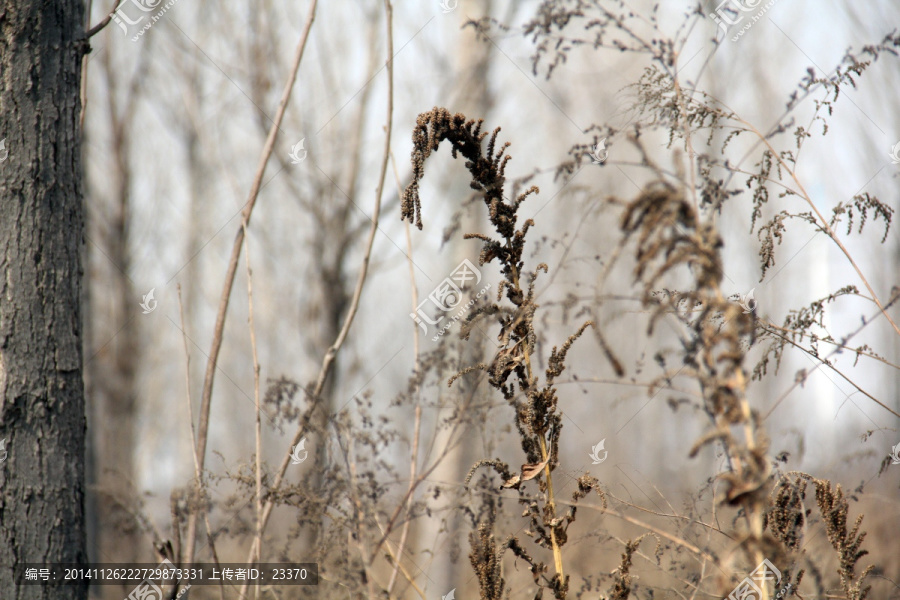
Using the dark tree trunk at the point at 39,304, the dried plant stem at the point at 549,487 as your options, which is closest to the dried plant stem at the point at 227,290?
the dark tree trunk at the point at 39,304

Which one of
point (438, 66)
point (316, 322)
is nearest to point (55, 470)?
point (316, 322)

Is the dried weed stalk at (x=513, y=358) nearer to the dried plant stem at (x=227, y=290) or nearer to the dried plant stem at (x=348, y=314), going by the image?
the dried plant stem at (x=348, y=314)

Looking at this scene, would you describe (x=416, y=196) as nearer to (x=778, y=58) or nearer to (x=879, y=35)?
(x=879, y=35)

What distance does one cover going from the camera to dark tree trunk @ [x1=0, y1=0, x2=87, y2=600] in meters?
1.68

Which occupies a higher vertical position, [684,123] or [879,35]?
[879,35]

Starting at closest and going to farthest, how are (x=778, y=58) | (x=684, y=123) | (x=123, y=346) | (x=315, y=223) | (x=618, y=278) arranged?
(x=684, y=123) → (x=315, y=223) → (x=123, y=346) → (x=778, y=58) → (x=618, y=278)

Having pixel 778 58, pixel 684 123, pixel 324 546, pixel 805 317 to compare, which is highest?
pixel 778 58

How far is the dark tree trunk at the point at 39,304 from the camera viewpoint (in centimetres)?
168

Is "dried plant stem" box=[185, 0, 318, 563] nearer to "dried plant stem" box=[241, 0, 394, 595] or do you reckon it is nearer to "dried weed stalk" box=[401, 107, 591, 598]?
"dried plant stem" box=[241, 0, 394, 595]

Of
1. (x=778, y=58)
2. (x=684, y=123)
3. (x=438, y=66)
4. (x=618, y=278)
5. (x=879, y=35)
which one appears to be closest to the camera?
(x=684, y=123)

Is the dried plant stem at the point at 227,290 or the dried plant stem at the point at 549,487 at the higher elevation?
the dried plant stem at the point at 227,290

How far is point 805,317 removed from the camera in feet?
5.64

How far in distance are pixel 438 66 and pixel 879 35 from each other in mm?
3883

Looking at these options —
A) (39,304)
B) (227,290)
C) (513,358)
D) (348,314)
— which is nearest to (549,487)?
(513,358)
